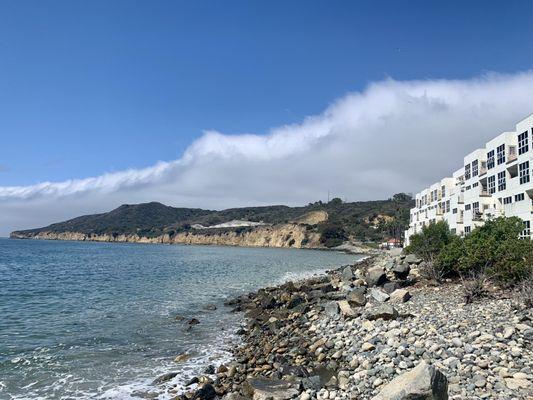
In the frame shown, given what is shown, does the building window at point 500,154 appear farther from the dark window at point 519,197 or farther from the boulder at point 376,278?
the boulder at point 376,278

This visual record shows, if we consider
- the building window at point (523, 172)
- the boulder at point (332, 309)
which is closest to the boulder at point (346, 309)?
the boulder at point (332, 309)

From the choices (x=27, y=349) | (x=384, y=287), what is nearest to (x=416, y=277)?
(x=384, y=287)

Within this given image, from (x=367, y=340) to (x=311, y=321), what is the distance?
658cm

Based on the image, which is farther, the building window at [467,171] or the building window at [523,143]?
the building window at [467,171]

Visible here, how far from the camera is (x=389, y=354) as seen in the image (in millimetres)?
13461

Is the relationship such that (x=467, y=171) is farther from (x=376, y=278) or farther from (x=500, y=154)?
(x=376, y=278)

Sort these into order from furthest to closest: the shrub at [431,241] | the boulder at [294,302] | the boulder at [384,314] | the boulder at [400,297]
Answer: the shrub at [431,241] → the boulder at [294,302] → the boulder at [400,297] → the boulder at [384,314]

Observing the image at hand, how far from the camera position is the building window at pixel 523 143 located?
37.4m

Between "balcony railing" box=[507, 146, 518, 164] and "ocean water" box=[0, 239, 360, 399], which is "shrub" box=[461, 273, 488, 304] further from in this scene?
"balcony railing" box=[507, 146, 518, 164]

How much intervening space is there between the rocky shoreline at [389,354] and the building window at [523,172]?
20.4 metres

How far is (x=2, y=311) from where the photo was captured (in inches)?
1100

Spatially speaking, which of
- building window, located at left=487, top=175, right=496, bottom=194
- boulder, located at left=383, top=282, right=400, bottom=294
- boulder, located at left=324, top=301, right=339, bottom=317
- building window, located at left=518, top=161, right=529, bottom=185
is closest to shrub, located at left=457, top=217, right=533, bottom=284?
boulder, located at left=383, top=282, right=400, bottom=294

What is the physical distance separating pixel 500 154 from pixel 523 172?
203 inches

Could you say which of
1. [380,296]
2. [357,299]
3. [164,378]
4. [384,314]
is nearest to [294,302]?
[357,299]
